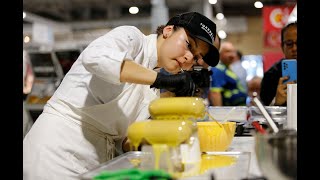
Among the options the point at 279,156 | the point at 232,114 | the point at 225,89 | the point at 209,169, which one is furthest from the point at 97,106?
the point at 225,89

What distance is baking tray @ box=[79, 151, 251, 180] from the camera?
122 centimetres

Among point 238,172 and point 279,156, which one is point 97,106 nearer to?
point 238,172

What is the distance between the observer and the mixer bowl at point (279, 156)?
41.9 inches

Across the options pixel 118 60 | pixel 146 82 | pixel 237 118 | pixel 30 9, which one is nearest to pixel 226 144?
pixel 146 82

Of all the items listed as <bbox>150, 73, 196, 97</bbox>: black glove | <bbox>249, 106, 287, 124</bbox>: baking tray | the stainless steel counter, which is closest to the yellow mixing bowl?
<bbox>150, 73, 196, 97</bbox>: black glove

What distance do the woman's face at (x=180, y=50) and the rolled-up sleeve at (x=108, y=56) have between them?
0.22m

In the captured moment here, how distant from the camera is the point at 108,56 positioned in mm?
1550

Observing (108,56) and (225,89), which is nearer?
(108,56)

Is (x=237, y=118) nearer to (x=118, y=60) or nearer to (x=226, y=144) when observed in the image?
(x=226, y=144)

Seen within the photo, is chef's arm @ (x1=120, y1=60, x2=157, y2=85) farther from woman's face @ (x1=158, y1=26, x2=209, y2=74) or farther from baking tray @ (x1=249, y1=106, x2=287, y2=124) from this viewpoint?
baking tray @ (x1=249, y1=106, x2=287, y2=124)

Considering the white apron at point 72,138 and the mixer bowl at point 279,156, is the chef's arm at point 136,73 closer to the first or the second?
the white apron at point 72,138

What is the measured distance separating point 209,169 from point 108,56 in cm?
52

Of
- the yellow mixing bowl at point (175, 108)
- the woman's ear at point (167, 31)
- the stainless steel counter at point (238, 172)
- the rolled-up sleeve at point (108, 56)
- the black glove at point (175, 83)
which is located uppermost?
the woman's ear at point (167, 31)

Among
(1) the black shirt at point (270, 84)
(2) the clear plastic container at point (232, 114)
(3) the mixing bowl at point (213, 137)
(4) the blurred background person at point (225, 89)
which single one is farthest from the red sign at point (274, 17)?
(3) the mixing bowl at point (213, 137)
